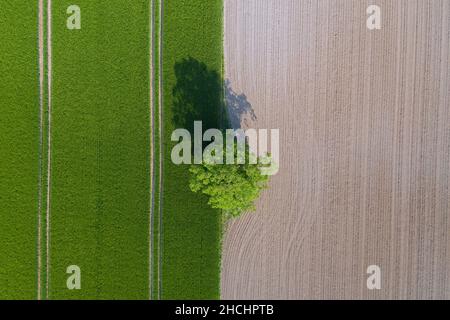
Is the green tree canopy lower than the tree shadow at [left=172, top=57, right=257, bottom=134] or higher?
lower

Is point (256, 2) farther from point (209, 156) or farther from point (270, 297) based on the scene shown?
point (270, 297)

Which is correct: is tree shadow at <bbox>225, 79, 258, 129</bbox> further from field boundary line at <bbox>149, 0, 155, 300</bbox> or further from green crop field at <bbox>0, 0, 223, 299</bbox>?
field boundary line at <bbox>149, 0, 155, 300</bbox>

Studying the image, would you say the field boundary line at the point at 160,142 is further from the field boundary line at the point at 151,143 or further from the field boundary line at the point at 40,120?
the field boundary line at the point at 40,120

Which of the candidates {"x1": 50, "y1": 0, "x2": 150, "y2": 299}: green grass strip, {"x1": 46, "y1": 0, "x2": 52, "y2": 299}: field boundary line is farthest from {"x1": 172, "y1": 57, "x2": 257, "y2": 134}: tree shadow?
{"x1": 46, "y1": 0, "x2": 52, "y2": 299}: field boundary line

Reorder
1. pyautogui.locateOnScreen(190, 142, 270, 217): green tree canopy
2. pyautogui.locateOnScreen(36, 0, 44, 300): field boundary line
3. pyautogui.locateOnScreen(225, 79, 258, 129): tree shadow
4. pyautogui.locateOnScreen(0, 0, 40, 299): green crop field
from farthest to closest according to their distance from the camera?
pyautogui.locateOnScreen(225, 79, 258, 129): tree shadow → pyautogui.locateOnScreen(36, 0, 44, 300): field boundary line → pyautogui.locateOnScreen(0, 0, 40, 299): green crop field → pyautogui.locateOnScreen(190, 142, 270, 217): green tree canopy

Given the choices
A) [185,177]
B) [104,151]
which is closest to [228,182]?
[185,177]

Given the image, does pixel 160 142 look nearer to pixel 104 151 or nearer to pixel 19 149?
pixel 104 151
